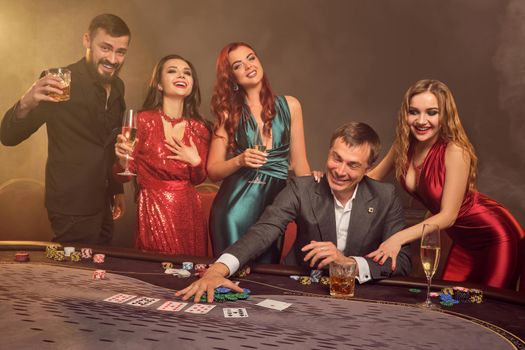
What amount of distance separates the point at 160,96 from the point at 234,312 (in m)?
2.82

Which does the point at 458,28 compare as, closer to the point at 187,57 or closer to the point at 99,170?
the point at 187,57

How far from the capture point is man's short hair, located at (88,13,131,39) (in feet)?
15.4

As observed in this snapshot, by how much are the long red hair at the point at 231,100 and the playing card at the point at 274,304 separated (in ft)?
7.11

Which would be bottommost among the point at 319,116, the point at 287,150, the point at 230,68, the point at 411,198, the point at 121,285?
the point at 121,285

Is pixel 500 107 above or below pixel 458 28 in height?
below

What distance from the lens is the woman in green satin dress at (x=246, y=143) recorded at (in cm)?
415

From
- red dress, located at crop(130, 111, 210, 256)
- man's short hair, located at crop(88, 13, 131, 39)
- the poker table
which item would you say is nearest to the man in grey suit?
the poker table

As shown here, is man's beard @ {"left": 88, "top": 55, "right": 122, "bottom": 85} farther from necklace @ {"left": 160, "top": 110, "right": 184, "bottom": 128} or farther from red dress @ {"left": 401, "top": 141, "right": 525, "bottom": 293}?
red dress @ {"left": 401, "top": 141, "right": 525, "bottom": 293}

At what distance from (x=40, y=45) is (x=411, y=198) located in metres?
3.20

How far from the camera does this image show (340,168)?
3.07 metres

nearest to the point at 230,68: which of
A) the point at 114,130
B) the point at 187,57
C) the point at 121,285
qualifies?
the point at 187,57

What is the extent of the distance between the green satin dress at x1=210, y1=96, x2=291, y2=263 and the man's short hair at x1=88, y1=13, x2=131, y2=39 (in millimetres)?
1294

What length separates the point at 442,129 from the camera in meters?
3.55

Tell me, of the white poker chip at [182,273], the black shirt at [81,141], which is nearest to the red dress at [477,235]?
the white poker chip at [182,273]
